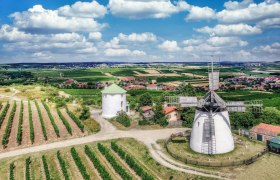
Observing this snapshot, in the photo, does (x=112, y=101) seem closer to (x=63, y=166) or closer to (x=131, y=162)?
(x=131, y=162)

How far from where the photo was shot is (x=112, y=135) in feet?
167

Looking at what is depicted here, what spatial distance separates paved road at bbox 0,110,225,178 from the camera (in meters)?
37.2

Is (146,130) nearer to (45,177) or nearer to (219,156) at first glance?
(219,156)

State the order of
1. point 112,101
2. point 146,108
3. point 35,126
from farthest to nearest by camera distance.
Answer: point 146,108, point 112,101, point 35,126

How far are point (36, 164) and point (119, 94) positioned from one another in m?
30.4

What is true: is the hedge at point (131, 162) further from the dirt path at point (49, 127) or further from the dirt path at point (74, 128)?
the dirt path at point (49, 127)

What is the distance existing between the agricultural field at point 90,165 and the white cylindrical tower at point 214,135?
6797 mm

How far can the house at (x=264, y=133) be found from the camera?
4631 cm

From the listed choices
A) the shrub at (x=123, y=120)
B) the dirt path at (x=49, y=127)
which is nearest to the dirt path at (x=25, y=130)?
the dirt path at (x=49, y=127)

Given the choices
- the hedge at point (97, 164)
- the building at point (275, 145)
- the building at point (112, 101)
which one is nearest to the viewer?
the hedge at point (97, 164)

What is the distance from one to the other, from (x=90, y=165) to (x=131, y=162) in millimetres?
5326

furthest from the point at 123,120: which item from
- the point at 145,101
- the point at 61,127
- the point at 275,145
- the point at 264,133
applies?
the point at 275,145

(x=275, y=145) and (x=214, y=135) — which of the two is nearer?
(x=214, y=135)

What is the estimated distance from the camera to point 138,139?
4825 cm
